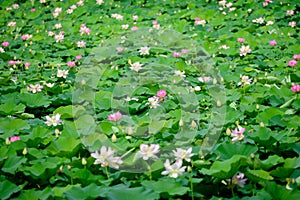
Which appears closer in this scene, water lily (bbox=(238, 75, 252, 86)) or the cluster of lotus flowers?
the cluster of lotus flowers

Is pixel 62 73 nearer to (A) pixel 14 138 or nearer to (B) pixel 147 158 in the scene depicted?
(A) pixel 14 138

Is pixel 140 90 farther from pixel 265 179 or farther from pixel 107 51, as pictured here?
pixel 265 179

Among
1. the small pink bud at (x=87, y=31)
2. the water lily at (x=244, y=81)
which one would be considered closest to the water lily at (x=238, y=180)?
the water lily at (x=244, y=81)

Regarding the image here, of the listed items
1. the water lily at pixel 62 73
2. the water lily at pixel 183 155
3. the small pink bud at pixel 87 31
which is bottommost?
the small pink bud at pixel 87 31

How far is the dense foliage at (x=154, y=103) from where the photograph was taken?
5.43ft

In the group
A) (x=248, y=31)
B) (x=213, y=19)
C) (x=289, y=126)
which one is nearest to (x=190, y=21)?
(x=213, y=19)

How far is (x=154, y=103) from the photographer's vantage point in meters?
2.46

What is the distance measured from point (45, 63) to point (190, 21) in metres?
1.76

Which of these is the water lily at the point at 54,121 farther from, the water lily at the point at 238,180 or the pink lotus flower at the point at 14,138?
the water lily at the point at 238,180

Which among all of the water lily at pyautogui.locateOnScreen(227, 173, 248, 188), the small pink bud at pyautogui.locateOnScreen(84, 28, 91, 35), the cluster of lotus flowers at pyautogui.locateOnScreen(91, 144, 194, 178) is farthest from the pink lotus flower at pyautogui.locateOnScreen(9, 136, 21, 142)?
the small pink bud at pyautogui.locateOnScreen(84, 28, 91, 35)

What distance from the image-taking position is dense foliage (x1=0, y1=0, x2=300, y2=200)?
165 cm

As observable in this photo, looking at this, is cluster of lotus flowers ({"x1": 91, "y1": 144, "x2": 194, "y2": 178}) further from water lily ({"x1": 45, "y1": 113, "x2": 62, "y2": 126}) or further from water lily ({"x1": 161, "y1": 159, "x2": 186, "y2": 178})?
water lily ({"x1": 45, "y1": 113, "x2": 62, "y2": 126})

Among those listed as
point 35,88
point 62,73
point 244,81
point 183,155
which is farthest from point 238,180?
point 62,73

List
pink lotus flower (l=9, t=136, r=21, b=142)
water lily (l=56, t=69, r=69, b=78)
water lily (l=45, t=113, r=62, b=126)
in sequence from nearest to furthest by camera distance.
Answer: pink lotus flower (l=9, t=136, r=21, b=142) < water lily (l=45, t=113, r=62, b=126) < water lily (l=56, t=69, r=69, b=78)
